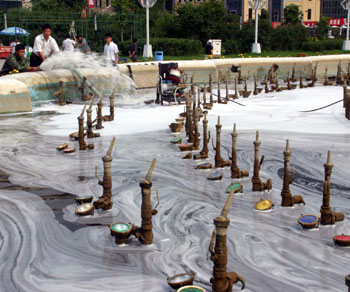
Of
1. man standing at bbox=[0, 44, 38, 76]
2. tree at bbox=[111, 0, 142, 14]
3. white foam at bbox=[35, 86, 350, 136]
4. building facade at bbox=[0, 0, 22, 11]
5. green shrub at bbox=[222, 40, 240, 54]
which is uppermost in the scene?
building facade at bbox=[0, 0, 22, 11]

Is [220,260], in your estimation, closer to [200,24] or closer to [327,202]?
[327,202]

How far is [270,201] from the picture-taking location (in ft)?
20.6

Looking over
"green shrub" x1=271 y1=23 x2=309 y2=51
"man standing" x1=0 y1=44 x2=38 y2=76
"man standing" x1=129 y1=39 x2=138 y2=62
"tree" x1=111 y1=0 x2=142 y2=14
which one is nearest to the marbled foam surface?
"man standing" x1=0 y1=44 x2=38 y2=76

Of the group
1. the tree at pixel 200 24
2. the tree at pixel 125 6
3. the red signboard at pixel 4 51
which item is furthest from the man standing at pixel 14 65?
the tree at pixel 125 6

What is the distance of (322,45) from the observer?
3353 centimetres

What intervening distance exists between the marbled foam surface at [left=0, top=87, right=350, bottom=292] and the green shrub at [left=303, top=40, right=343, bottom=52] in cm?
2362

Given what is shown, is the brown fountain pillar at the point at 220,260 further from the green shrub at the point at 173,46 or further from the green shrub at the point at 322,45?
the green shrub at the point at 322,45

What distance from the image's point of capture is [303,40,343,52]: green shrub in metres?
33.2

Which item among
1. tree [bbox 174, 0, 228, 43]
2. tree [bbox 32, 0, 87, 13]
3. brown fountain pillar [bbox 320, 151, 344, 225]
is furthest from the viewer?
tree [bbox 32, 0, 87, 13]

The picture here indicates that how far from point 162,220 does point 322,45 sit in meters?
29.9

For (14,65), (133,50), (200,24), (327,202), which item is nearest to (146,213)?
(327,202)

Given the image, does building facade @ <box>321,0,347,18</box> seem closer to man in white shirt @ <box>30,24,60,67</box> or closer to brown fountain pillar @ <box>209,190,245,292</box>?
man in white shirt @ <box>30,24,60,67</box>

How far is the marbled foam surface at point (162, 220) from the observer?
462 cm

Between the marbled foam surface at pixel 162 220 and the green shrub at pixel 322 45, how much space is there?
2362 centimetres
